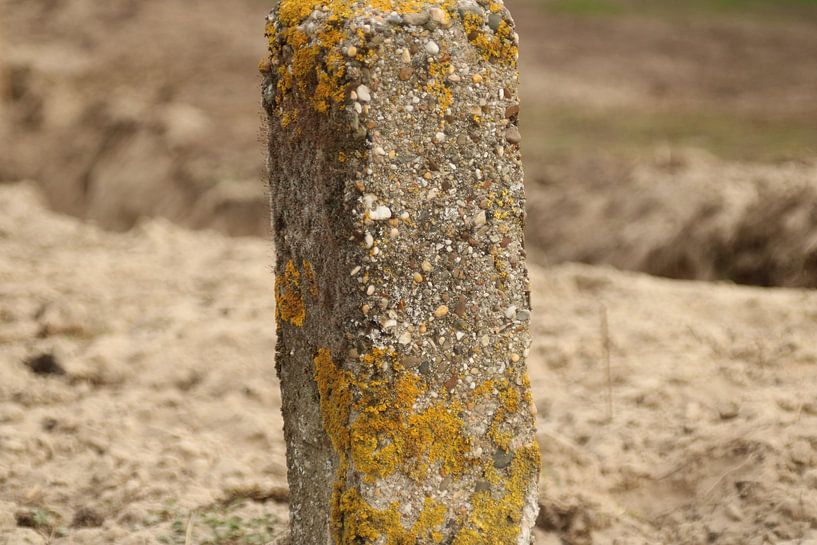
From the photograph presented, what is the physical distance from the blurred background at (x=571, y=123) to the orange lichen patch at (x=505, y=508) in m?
4.49

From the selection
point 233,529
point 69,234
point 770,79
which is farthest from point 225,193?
point 770,79

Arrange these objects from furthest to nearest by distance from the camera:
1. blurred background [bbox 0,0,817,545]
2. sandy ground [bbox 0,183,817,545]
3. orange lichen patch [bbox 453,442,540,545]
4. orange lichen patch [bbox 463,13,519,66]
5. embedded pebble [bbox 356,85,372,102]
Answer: blurred background [bbox 0,0,817,545] < sandy ground [bbox 0,183,817,545] < orange lichen patch [bbox 453,442,540,545] < orange lichen patch [bbox 463,13,519,66] < embedded pebble [bbox 356,85,372,102]

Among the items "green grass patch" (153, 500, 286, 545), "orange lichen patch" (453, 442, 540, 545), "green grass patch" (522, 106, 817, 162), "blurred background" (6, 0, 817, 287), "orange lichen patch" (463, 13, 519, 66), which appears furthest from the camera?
"green grass patch" (522, 106, 817, 162)

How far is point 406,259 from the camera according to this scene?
7.82 feet

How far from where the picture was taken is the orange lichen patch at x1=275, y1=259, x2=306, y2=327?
2.60 metres

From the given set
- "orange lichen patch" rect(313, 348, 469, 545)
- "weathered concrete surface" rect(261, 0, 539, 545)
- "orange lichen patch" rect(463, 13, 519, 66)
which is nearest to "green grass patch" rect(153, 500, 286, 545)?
"weathered concrete surface" rect(261, 0, 539, 545)

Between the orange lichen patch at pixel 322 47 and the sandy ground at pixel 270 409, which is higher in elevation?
the orange lichen patch at pixel 322 47

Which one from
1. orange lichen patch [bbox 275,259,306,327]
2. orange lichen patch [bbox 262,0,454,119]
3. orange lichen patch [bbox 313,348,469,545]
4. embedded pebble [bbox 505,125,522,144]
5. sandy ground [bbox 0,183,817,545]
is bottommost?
sandy ground [bbox 0,183,817,545]

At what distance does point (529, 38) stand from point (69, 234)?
9.85 meters

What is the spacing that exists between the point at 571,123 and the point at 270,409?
24.9 ft

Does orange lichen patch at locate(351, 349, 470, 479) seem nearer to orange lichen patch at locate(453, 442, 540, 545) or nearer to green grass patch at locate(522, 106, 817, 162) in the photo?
orange lichen patch at locate(453, 442, 540, 545)

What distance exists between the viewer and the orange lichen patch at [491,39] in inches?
94.0

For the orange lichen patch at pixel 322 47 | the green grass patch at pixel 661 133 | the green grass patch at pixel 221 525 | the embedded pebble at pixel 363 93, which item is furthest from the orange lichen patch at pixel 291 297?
the green grass patch at pixel 661 133

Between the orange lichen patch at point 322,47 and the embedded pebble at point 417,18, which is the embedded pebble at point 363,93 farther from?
the embedded pebble at point 417,18
